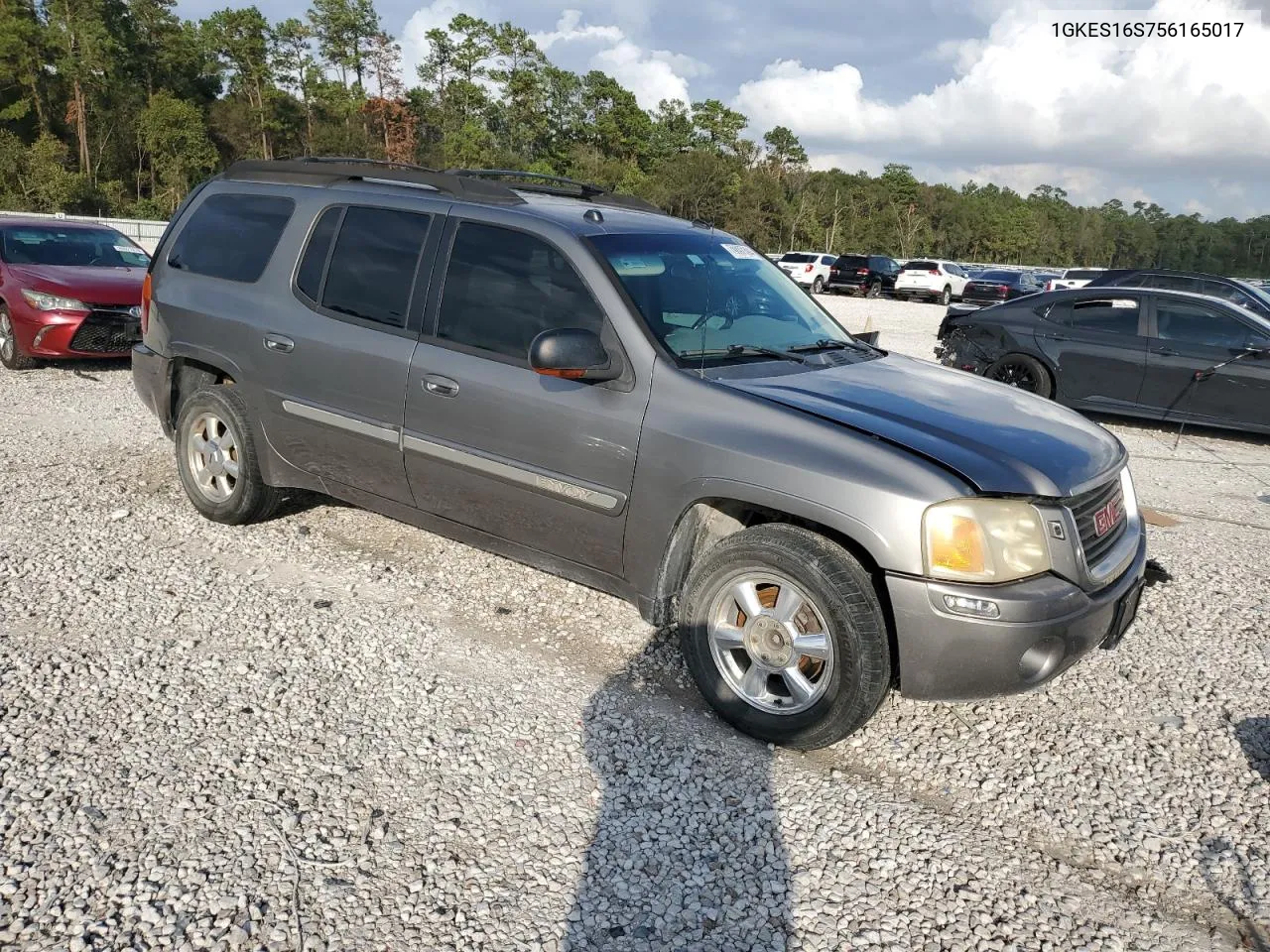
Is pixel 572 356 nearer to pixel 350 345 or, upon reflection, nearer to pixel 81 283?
pixel 350 345

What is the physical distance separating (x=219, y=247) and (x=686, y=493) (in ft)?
10.6

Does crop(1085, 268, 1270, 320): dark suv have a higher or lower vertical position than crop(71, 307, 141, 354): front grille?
higher

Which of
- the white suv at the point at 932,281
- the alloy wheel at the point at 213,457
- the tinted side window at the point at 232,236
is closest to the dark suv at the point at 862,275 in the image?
the white suv at the point at 932,281

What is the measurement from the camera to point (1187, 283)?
562 inches

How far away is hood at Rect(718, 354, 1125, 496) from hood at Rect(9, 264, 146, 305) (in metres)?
8.15

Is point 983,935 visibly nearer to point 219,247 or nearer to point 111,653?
point 111,653

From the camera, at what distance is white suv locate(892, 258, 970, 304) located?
34.7 meters

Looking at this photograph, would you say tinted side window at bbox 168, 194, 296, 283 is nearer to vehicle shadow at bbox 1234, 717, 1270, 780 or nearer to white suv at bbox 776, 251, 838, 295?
vehicle shadow at bbox 1234, 717, 1270, 780

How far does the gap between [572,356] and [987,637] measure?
5.61 ft

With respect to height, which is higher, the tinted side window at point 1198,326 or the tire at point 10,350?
the tinted side window at point 1198,326

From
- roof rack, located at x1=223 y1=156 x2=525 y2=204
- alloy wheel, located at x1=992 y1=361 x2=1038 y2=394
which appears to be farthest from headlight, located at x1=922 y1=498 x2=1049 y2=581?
alloy wheel, located at x1=992 y1=361 x2=1038 y2=394

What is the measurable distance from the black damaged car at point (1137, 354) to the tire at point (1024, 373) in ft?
0.03

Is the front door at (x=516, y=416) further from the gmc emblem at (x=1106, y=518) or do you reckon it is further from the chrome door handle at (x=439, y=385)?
the gmc emblem at (x=1106, y=518)

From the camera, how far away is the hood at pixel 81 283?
9625 mm
